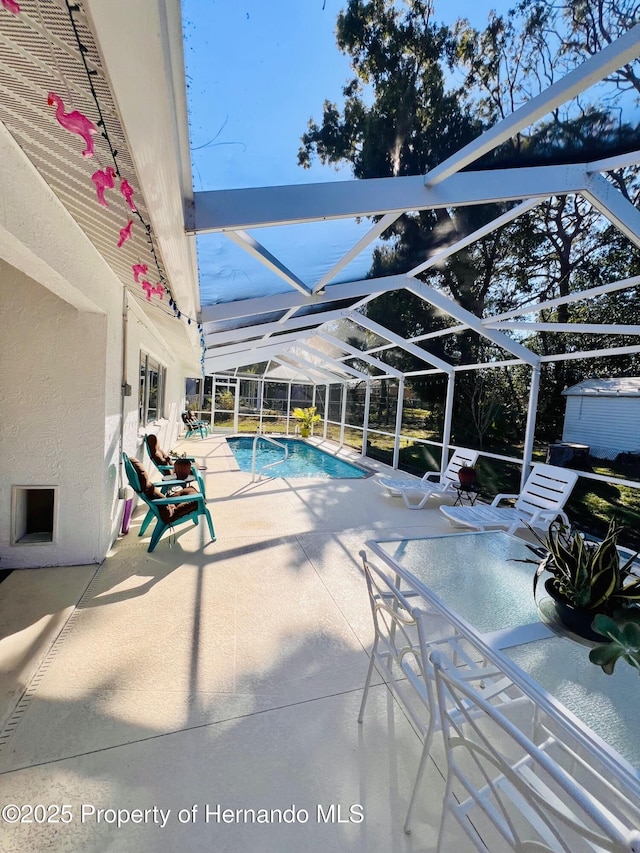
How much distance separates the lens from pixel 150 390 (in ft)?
22.1

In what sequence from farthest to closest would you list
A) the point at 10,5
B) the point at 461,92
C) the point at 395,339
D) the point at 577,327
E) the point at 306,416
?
1. the point at 306,416
2. the point at 395,339
3. the point at 577,327
4. the point at 461,92
5. the point at 10,5

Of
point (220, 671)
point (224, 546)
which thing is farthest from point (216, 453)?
point (220, 671)

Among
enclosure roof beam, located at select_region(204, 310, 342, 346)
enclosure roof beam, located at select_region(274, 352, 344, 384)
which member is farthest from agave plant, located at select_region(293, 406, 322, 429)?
enclosure roof beam, located at select_region(204, 310, 342, 346)

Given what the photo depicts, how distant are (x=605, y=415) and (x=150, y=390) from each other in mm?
7372

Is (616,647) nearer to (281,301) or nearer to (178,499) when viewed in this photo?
(178,499)

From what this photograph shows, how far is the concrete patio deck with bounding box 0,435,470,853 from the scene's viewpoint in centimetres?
140

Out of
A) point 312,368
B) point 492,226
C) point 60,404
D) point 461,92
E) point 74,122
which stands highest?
point 461,92

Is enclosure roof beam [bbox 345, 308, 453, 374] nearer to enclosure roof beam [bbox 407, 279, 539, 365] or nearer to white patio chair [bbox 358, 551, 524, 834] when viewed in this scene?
enclosure roof beam [bbox 407, 279, 539, 365]

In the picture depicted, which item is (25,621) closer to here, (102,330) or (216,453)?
(102,330)

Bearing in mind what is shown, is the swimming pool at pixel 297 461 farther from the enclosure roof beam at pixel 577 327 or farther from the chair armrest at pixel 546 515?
the enclosure roof beam at pixel 577 327

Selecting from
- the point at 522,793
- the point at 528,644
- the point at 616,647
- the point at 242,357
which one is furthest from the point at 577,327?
the point at 242,357

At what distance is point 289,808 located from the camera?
4.80 feet

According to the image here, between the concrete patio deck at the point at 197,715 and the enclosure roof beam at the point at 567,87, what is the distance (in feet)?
10.0

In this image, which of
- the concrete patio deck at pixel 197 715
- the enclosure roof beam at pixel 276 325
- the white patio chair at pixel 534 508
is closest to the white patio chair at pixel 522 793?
the concrete patio deck at pixel 197 715
